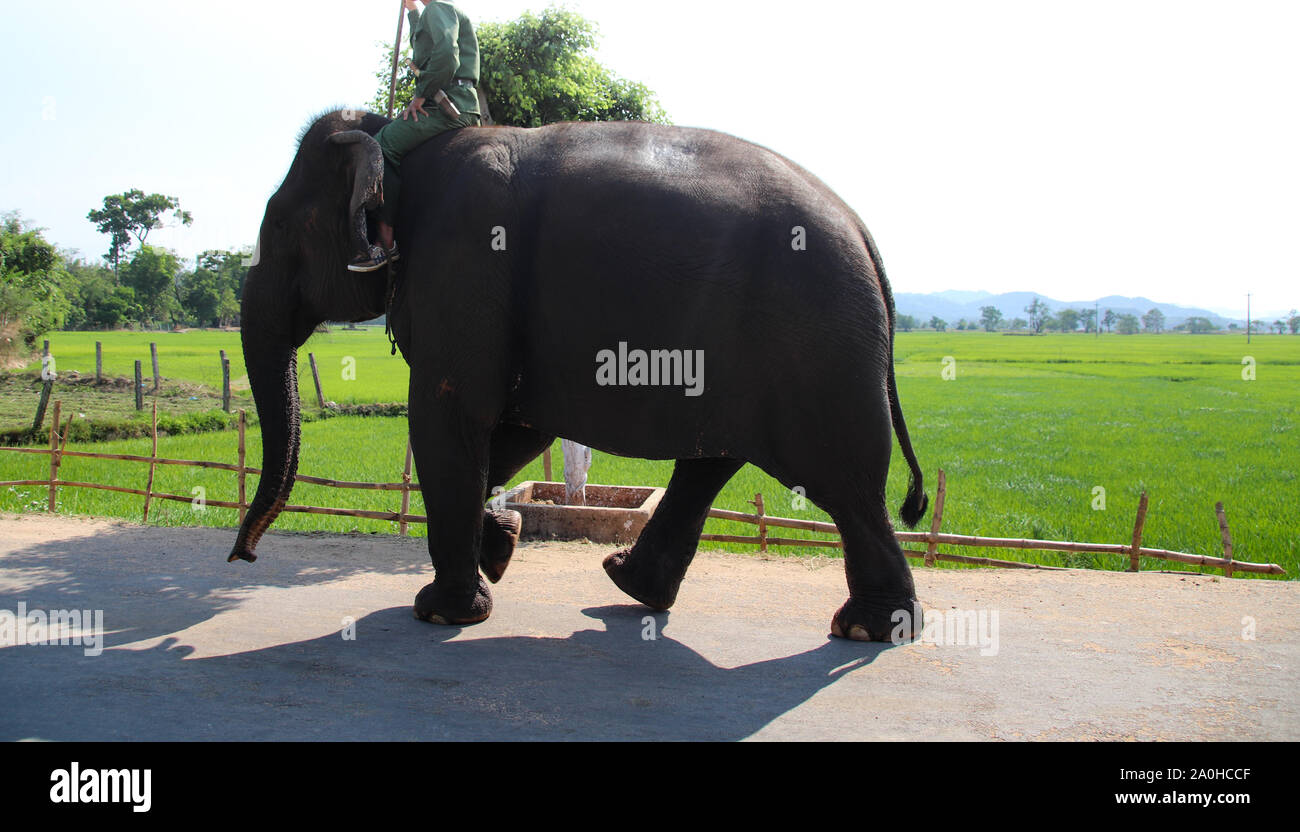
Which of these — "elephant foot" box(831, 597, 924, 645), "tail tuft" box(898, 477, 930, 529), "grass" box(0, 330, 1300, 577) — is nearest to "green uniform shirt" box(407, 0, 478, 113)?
"tail tuft" box(898, 477, 930, 529)

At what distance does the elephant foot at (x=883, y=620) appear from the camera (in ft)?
15.5

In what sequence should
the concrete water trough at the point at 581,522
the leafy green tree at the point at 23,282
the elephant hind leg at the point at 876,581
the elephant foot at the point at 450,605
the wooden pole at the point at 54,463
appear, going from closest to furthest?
the elephant hind leg at the point at 876,581 < the elephant foot at the point at 450,605 < the concrete water trough at the point at 581,522 < the wooden pole at the point at 54,463 < the leafy green tree at the point at 23,282

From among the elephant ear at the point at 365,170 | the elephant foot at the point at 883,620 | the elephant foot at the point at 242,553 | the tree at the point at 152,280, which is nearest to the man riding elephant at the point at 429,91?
the elephant ear at the point at 365,170

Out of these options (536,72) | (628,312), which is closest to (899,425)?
(628,312)

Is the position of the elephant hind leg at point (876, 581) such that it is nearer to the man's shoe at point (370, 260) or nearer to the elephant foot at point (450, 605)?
the elephant foot at point (450, 605)

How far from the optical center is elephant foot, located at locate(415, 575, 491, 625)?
5.07m

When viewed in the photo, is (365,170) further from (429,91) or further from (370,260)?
(429,91)

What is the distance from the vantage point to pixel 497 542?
5551 mm

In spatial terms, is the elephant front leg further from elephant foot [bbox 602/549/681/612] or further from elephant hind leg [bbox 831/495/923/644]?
elephant hind leg [bbox 831/495/923/644]

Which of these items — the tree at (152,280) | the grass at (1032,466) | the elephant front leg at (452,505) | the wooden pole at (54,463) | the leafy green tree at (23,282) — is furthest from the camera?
the tree at (152,280)

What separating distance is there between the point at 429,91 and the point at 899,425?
3.25 m

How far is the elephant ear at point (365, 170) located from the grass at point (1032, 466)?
5189 mm

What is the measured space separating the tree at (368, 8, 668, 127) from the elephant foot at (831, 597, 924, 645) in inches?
219

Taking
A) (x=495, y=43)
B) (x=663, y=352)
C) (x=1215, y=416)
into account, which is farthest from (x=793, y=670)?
(x=1215, y=416)
